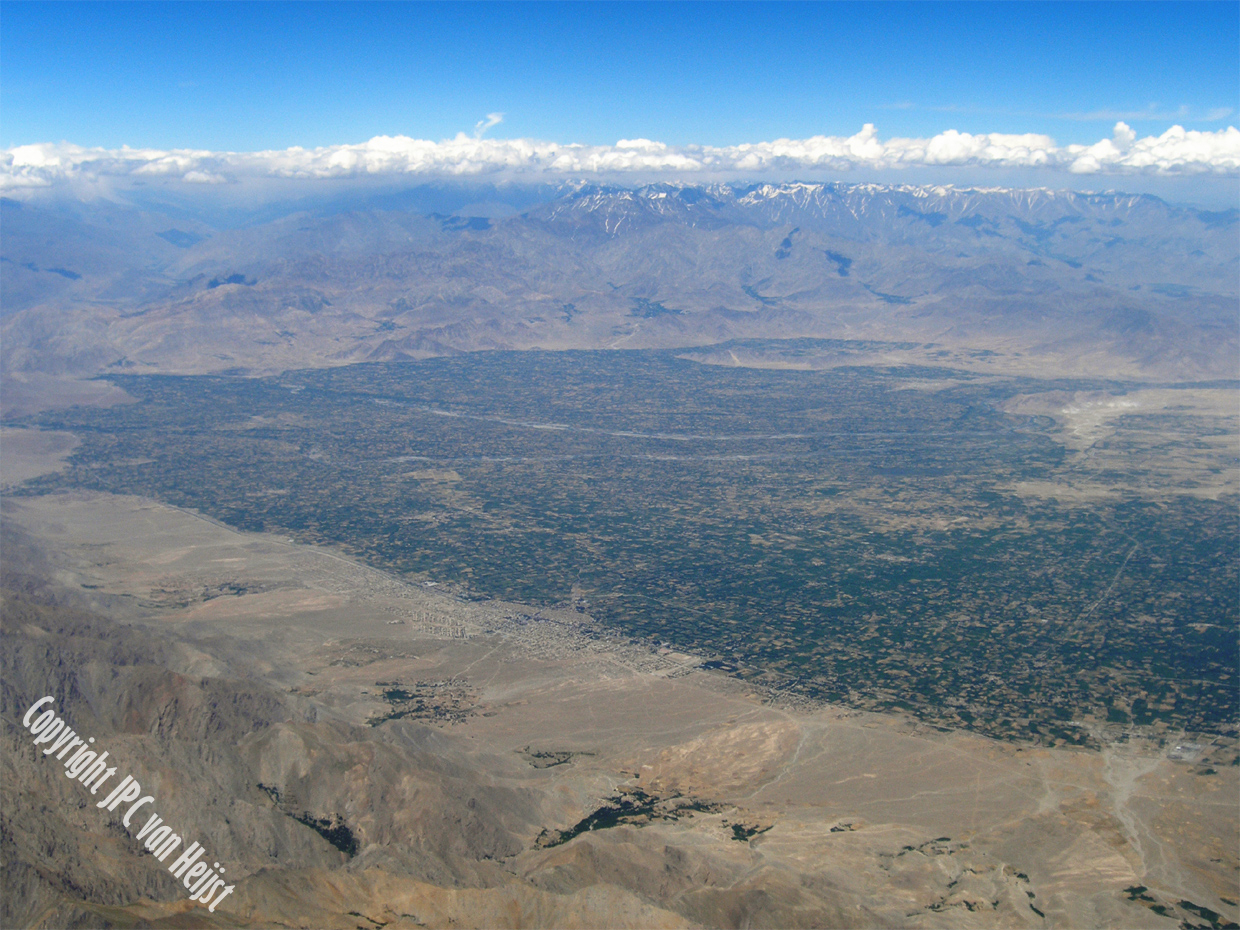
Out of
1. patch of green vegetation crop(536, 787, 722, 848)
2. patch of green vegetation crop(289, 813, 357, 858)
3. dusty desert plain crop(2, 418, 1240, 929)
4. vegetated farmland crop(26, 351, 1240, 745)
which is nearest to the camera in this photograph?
dusty desert plain crop(2, 418, 1240, 929)

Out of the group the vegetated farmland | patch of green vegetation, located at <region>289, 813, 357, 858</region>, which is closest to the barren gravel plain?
patch of green vegetation, located at <region>289, 813, 357, 858</region>

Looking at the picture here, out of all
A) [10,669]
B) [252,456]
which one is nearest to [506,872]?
[10,669]

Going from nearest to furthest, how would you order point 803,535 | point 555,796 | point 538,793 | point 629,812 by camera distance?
point 629,812
point 538,793
point 555,796
point 803,535

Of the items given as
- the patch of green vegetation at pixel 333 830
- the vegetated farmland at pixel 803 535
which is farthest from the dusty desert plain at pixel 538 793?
the vegetated farmland at pixel 803 535

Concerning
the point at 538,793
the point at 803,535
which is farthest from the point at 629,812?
the point at 803,535

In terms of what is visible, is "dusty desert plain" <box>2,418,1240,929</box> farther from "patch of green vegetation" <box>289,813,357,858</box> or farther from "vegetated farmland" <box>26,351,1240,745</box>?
"vegetated farmland" <box>26,351,1240,745</box>

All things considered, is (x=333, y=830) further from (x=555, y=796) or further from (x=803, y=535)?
(x=803, y=535)
